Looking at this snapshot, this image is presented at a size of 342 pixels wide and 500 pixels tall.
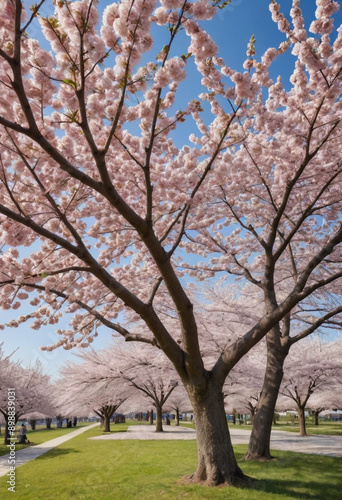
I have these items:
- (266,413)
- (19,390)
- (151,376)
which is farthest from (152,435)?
(266,413)

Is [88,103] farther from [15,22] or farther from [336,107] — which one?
[336,107]

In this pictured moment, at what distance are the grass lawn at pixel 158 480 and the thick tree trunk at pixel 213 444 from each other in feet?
0.92

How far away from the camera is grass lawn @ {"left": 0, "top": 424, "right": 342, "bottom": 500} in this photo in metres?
5.68

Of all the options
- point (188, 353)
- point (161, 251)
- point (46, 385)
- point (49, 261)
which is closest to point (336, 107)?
point (161, 251)

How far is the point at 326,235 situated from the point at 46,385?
37.4 metres

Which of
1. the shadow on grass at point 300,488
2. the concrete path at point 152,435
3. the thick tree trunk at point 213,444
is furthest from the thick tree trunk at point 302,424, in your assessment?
the thick tree trunk at point 213,444

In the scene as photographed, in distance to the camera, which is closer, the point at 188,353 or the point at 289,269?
the point at 188,353

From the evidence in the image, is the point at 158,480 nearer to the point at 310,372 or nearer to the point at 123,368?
the point at 123,368

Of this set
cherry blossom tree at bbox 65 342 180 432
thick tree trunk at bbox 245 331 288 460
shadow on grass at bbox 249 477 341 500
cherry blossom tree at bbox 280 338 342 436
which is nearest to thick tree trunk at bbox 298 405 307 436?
cherry blossom tree at bbox 280 338 342 436

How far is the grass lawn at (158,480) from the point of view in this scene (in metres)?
5.68

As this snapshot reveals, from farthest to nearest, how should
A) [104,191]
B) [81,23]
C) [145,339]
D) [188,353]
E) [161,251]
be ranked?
[145,339] < [188,353] < [161,251] < [104,191] < [81,23]

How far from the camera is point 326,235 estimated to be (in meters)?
10.6

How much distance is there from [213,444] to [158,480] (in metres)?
1.94

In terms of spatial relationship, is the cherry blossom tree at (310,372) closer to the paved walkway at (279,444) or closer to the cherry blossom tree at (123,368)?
the paved walkway at (279,444)
